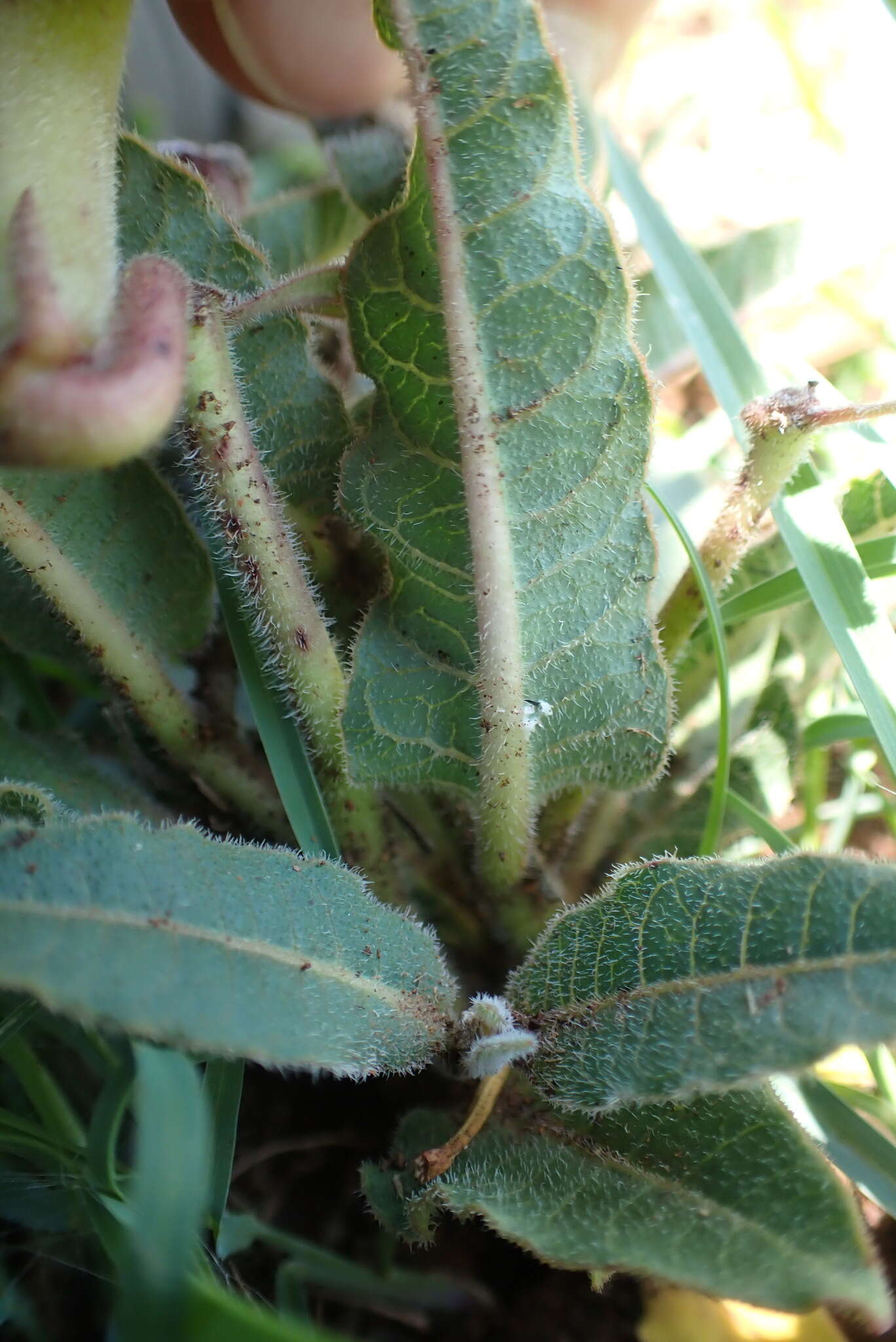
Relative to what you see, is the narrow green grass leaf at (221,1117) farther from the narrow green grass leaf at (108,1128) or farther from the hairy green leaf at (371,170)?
the hairy green leaf at (371,170)

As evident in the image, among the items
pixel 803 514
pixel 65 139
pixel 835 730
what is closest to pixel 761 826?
pixel 835 730

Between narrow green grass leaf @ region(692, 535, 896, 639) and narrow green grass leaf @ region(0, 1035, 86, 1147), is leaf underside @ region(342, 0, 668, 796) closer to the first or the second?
narrow green grass leaf @ region(692, 535, 896, 639)

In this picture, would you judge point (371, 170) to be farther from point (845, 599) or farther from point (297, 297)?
point (845, 599)

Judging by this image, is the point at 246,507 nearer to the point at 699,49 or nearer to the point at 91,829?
the point at 91,829

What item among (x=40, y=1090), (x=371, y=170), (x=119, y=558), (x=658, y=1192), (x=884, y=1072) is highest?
(x=371, y=170)

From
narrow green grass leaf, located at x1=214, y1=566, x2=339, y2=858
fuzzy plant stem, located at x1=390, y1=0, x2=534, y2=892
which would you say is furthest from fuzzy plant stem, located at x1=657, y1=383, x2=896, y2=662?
narrow green grass leaf, located at x1=214, y1=566, x2=339, y2=858

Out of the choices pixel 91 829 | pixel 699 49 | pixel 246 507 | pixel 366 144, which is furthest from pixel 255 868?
pixel 699 49
